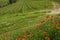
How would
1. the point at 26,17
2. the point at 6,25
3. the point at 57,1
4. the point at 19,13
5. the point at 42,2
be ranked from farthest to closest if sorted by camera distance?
the point at 57,1, the point at 42,2, the point at 19,13, the point at 26,17, the point at 6,25

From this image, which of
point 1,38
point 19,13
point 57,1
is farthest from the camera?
point 57,1

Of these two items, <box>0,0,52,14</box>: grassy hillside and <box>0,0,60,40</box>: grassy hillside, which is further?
<box>0,0,52,14</box>: grassy hillside

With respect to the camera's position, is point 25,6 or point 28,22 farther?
point 25,6

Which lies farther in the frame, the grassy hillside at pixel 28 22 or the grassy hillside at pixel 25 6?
the grassy hillside at pixel 25 6

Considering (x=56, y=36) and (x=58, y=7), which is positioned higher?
(x=56, y=36)

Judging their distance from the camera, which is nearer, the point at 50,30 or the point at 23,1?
the point at 50,30

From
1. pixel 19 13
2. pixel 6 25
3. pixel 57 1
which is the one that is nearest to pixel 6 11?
pixel 19 13

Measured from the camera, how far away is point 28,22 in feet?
90.7

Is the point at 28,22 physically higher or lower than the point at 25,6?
higher

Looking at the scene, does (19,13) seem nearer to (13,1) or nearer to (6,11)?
(6,11)

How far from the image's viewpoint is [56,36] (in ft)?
51.9

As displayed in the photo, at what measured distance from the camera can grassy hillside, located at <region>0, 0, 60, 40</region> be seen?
1575 cm

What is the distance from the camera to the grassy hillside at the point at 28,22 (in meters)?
15.8

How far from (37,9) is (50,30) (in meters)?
21.0
